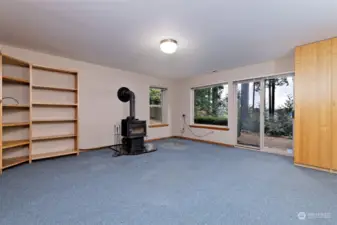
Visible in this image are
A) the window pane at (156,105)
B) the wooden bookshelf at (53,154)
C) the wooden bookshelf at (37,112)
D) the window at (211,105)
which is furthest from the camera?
the window pane at (156,105)

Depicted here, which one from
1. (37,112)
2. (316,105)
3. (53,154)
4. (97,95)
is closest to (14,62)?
(37,112)

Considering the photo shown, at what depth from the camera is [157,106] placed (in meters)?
6.33

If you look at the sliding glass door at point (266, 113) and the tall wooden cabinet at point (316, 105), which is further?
the sliding glass door at point (266, 113)

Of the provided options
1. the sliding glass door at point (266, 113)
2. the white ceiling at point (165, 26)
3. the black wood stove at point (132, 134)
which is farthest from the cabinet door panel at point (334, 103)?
the black wood stove at point (132, 134)

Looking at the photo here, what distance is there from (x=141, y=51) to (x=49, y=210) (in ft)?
9.49

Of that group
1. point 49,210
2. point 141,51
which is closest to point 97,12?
point 141,51

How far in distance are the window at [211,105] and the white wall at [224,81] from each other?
0.70 feet

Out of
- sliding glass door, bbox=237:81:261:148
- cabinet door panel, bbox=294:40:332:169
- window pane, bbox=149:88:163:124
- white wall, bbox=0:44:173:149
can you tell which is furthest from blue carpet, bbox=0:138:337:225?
window pane, bbox=149:88:163:124

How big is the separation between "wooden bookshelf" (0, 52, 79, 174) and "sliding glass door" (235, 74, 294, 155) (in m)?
4.21

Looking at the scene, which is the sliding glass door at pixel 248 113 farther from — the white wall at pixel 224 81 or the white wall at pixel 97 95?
the white wall at pixel 97 95

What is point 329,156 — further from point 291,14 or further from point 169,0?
point 169,0

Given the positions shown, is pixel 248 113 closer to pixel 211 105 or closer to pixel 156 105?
pixel 211 105

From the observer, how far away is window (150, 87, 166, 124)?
20.2 feet

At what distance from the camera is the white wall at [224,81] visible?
4.08m
